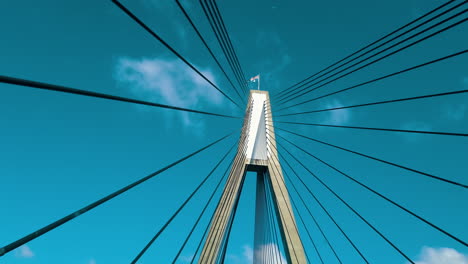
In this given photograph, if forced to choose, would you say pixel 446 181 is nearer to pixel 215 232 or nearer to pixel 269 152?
pixel 215 232

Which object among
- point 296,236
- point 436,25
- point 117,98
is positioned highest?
point 436,25

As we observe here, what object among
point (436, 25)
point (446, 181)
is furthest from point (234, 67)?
point (446, 181)

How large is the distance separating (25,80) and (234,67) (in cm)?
605

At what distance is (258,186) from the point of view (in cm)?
975

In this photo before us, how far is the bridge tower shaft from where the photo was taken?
20.3ft

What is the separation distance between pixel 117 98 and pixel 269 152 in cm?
748

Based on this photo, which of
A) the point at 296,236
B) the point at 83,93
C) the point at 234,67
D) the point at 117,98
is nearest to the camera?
the point at 83,93

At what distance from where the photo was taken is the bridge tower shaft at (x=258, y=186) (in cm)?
620

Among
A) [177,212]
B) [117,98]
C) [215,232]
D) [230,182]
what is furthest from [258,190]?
[117,98]

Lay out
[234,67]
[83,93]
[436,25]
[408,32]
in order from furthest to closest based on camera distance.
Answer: [234,67] < [408,32] < [436,25] < [83,93]

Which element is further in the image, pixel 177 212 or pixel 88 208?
pixel 177 212

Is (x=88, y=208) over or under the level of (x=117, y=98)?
under

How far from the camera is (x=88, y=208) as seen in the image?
5.96 ft

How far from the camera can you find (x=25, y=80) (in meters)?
1.34
